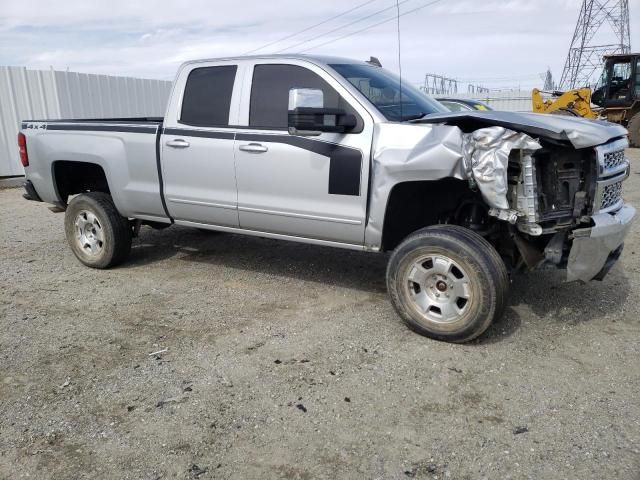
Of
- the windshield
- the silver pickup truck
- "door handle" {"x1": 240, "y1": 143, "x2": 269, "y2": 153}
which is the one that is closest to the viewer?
the silver pickup truck

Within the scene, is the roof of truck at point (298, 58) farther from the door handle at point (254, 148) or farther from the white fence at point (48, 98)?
the white fence at point (48, 98)

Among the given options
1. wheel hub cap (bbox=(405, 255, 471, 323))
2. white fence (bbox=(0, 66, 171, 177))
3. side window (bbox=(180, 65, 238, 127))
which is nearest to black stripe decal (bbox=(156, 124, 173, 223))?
side window (bbox=(180, 65, 238, 127))

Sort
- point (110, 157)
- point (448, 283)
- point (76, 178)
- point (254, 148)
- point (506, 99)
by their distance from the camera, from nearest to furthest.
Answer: point (448, 283) < point (254, 148) < point (110, 157) < point (76, 178) < point (506, 99)

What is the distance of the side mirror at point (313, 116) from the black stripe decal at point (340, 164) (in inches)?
4.5

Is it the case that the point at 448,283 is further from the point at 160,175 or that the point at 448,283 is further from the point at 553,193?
the point at 160,175

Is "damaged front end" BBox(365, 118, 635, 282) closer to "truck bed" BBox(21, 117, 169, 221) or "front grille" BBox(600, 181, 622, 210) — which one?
"front grille" BBox(600, 181, 622, 210)

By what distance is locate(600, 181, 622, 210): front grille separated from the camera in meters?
4.01

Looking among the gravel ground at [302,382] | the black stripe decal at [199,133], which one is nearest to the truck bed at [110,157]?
the black stripe decal at [199,133]

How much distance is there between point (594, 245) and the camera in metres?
3.88

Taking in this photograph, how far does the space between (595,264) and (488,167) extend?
104 centimetres

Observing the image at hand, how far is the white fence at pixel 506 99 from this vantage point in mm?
30398

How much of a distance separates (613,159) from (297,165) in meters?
2.33

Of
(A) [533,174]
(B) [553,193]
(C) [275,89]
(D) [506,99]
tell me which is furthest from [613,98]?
(A) [533,174]

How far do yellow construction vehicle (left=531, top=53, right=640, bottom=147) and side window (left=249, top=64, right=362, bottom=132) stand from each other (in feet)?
51.3
